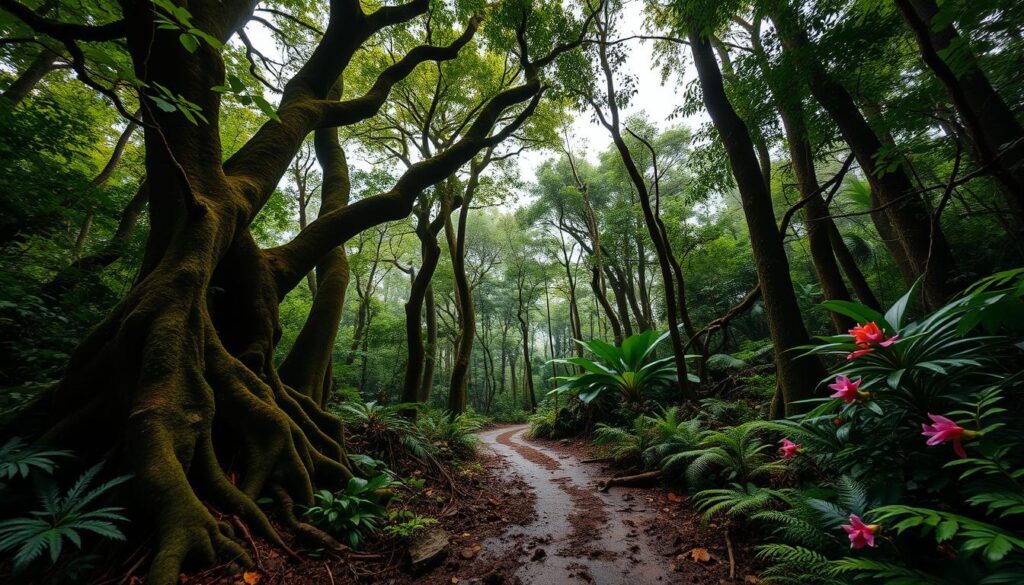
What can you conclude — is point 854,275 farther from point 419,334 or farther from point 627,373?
point 419,334

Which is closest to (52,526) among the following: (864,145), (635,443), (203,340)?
(203,340)

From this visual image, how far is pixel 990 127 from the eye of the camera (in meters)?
3.60

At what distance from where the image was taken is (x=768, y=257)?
3549 mm

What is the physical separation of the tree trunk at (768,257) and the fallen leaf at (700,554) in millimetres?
1679

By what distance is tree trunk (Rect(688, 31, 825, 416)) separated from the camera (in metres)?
3.22

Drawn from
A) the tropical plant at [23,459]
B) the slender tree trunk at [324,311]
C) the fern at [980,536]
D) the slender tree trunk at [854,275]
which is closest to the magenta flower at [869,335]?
the fern at [980,536]

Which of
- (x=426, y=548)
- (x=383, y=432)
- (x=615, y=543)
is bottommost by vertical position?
(x=615, y=543)

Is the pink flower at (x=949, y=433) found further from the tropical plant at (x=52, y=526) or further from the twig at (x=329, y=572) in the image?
the tropical plant at (x=52, y=526)

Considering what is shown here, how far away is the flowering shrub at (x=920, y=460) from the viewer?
126cm

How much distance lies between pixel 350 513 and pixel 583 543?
5.34 ft

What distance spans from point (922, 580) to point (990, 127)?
5029 mm

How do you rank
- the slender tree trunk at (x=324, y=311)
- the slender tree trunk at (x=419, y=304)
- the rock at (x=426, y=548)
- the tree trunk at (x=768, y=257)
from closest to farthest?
the rock at (x=426, y=548) → the tree trunk at (x=768, y=257) → the slender tree trunk at (x=324, y=311) → the slender tree trunk at (x=419, y=304)

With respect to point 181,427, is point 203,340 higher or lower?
higher

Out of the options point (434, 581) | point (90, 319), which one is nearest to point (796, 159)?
point (434, 581)
